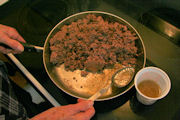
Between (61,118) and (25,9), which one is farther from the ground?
(25,9)

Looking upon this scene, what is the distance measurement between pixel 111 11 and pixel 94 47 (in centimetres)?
33

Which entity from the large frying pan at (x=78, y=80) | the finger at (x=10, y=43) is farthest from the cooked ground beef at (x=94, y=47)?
the finger at (x=10, y=43)

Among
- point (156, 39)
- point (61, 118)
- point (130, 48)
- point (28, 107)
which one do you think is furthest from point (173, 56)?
point (28, 107)

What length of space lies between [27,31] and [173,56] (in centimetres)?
81

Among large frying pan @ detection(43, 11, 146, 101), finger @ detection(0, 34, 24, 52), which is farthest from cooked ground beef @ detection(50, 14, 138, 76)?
finger @ detection(0, 34, 24, 52)

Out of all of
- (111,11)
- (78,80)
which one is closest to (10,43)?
(78,80)

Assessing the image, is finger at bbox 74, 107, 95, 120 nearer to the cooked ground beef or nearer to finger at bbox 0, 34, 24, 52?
the cooked ground beef

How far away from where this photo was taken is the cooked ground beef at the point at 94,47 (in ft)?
2.42

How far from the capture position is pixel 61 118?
546 mm

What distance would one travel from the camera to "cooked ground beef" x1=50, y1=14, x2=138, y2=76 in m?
0.74

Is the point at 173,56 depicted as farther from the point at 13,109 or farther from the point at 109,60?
the point at 13,109

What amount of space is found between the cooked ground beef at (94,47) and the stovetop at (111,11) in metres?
0.12

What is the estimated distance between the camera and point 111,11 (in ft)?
3.12

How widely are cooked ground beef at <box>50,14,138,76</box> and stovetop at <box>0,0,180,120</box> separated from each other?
0.38 feet
